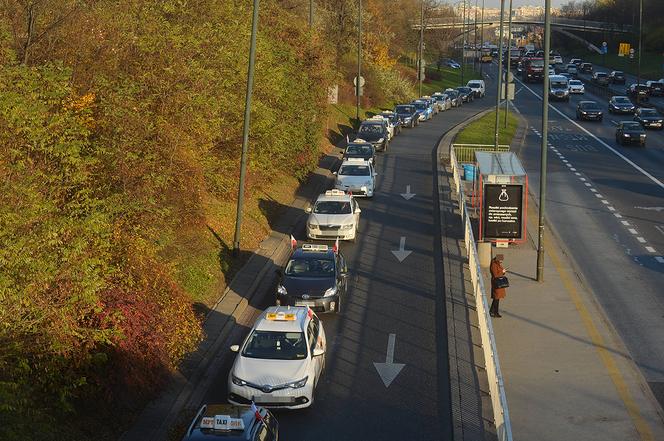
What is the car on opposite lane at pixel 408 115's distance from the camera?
62.0 m

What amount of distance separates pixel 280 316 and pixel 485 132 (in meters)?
42.2

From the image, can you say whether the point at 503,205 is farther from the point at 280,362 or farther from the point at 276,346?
the point at 280,362

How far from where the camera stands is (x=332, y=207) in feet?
97.4

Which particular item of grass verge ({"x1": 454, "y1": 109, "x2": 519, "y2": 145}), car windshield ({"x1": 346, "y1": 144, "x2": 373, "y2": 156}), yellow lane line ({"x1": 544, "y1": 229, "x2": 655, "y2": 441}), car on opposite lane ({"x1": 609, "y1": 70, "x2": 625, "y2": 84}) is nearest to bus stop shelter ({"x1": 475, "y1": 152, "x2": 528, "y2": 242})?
yellow lane line ({"x1": 544, "y1": 229, "x2": 655, "y2": 441})

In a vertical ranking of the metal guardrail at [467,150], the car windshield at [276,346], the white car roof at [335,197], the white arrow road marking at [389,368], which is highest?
the metal guardrail at [467,150]

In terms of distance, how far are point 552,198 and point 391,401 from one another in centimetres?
2224

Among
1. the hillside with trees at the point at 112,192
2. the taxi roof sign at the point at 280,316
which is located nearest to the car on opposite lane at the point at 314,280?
the hillside with trees at the point at 112,192

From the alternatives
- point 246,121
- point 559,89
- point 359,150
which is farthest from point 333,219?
point 559,89

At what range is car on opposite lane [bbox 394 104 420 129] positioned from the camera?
62.0 m

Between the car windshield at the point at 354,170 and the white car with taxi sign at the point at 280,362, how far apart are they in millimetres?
18847

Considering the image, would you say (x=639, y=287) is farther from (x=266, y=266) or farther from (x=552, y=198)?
(x=552, y=198)

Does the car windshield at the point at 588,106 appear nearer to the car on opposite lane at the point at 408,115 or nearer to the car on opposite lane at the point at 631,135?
the car on opposite lane at the point at 408,115

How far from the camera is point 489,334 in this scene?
16.3 meters

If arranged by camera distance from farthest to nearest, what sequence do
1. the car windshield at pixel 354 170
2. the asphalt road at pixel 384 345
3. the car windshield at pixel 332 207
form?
the car windshield at pixel 354 170
the car windshield at pixel 332 207
the asphalt road at pixel 384 345
